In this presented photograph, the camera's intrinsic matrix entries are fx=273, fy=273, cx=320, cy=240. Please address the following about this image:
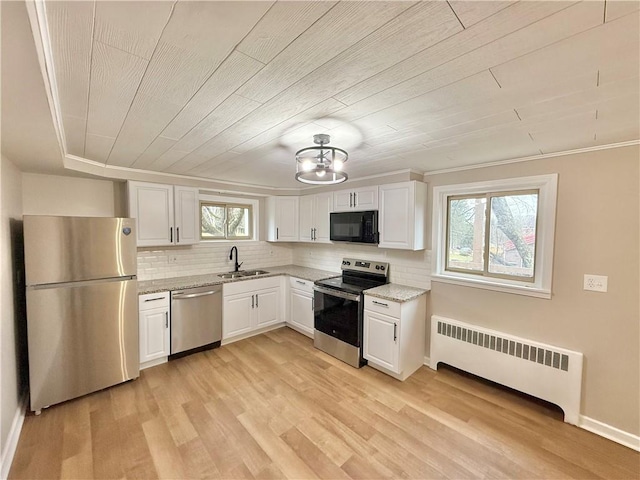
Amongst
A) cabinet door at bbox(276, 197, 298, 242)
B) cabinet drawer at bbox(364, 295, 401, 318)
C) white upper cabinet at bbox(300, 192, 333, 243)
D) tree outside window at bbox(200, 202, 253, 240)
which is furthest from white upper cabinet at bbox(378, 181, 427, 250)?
tree outside window at bbox(200, 202, 253, 240)

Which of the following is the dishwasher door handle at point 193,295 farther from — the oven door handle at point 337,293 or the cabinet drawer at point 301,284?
the oven door handle at point 337,293

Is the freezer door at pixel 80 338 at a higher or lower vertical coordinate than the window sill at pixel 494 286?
lower

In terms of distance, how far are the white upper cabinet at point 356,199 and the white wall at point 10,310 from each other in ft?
10.2

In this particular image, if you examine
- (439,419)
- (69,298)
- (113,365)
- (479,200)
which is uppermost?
(479,200)

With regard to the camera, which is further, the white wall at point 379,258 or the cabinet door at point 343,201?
the cabinet door at point 343,201

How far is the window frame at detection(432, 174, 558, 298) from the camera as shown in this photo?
2.38m

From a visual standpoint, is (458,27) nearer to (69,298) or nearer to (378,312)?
(378,312)

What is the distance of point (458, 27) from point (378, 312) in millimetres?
2537

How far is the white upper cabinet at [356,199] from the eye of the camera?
332cm

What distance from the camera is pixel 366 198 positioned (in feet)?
11.2

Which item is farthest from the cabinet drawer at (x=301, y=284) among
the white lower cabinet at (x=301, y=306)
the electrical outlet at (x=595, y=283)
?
the electrical outlet at (x=595, y=283)

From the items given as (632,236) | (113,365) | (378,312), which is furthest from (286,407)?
(632,236)

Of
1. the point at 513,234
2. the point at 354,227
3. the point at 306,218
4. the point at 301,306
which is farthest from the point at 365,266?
the point at 513,234

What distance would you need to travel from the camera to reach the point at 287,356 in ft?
11.0
